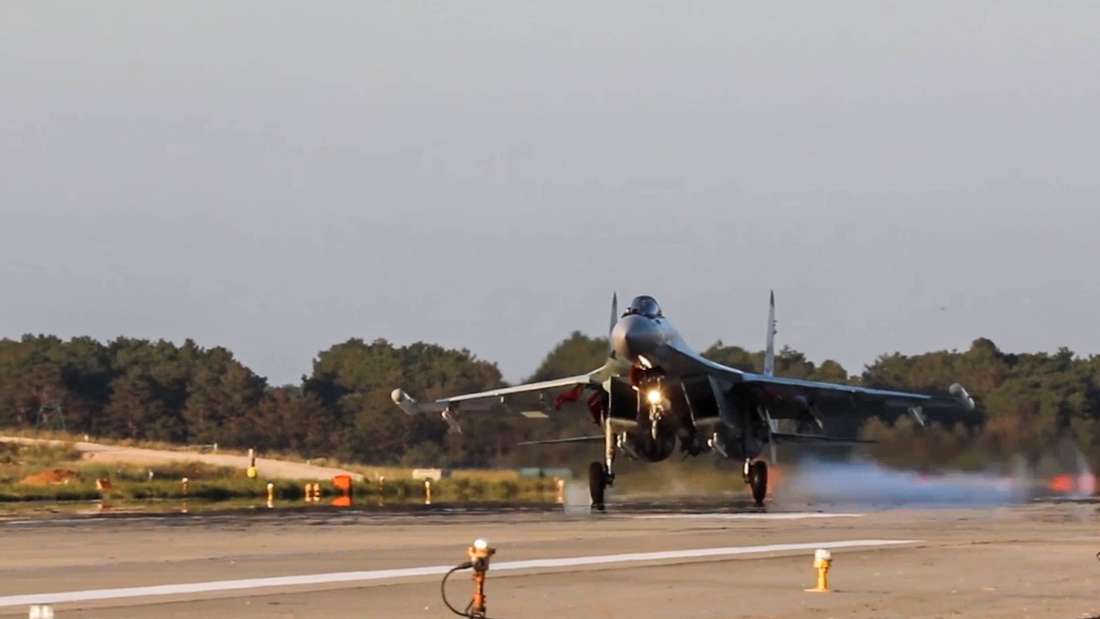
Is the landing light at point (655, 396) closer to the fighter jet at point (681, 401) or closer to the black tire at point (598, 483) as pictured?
the fighter jet at point (681, 401)

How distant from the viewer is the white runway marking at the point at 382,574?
50.4 feet

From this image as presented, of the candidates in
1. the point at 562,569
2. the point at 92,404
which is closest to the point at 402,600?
the point at 562,569

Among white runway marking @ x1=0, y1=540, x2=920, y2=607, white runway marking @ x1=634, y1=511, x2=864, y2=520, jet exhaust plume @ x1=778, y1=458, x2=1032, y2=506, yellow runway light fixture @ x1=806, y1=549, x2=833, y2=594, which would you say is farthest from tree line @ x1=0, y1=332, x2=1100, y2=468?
yellow runway light fixture @ x1=806, y1=549, x2=833, y2=594

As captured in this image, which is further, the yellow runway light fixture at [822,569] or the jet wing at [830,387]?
the jet wing at [830,387]

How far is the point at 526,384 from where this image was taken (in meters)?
46.8

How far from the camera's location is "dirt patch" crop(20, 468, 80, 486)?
180ft

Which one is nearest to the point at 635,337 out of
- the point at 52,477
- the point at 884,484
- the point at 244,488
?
the point at 884,484

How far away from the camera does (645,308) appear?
37594mm

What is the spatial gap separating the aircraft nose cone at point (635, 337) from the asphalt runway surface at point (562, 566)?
19.6ft

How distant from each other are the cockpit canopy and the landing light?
64.0 inches

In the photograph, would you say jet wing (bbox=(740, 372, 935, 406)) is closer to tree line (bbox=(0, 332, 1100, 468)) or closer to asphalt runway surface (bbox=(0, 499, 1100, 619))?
tree line (bbox=(0, 332, 1100, 468))

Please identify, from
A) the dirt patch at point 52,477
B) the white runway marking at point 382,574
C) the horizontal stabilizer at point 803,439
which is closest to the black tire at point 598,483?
the horizontal stabilizer at point 803,439

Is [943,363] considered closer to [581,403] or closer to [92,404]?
[581,403]

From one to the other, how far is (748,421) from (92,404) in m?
64.0
